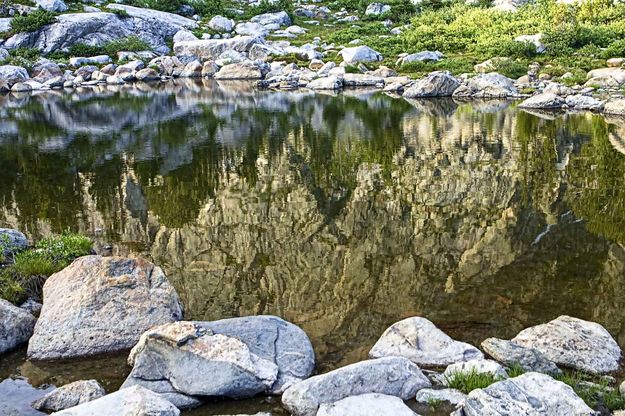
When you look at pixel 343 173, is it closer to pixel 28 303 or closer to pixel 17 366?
pixel 28 303

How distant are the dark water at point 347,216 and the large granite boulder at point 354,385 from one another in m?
0.50

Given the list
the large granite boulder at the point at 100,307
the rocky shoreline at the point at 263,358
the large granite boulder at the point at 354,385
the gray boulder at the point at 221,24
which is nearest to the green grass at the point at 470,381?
the rocky shoreline at the point at 263,358

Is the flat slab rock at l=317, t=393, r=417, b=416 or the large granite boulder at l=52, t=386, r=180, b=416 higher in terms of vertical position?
the large granite boulder at l=52, t=386, r=180, b=416

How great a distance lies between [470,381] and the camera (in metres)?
7.40

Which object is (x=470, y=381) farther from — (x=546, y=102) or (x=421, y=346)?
(x=546, y=102)

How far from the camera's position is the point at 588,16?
2336 inches

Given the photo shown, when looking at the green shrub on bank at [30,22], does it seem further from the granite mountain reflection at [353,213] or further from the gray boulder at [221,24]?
the granite mountain reflection at [353,213]

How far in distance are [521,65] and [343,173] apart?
115 ft

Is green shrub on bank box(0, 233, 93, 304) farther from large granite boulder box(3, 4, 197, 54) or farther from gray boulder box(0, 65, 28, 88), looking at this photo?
large granite boulder box(3, 4, 197, 54)

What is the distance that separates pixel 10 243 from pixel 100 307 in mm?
4230

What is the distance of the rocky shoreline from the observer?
22.2 ft

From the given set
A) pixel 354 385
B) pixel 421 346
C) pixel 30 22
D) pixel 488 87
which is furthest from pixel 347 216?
pixel 30 22

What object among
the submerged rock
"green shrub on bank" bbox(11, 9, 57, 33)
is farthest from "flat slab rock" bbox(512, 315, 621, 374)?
"green shrub on bank" bbox(11, 9, 57, 33)

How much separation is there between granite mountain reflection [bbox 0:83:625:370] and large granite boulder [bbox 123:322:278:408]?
137 cm
